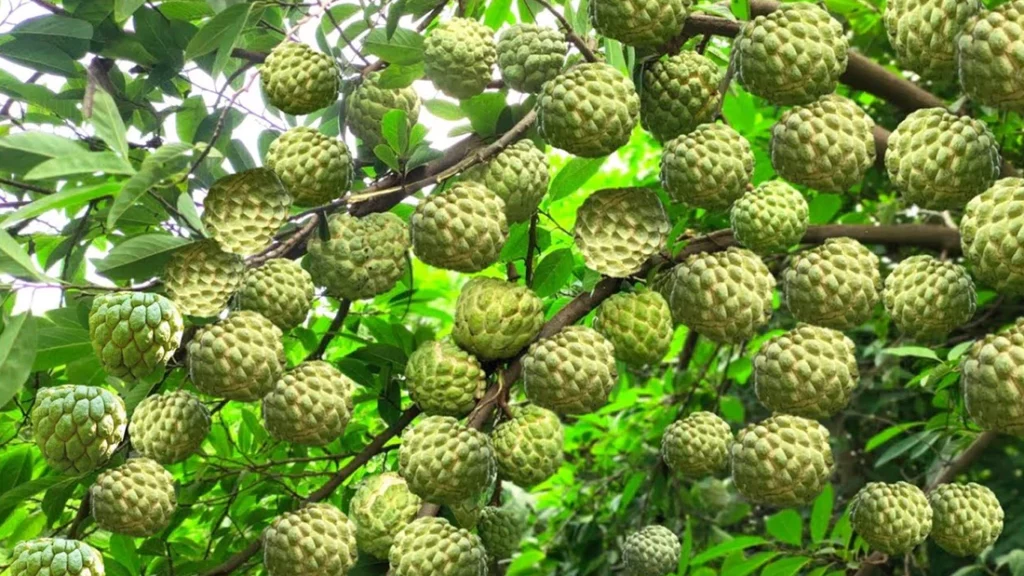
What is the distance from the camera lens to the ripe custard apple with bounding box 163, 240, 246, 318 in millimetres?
1200

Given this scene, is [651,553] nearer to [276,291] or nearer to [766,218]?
[766,218]

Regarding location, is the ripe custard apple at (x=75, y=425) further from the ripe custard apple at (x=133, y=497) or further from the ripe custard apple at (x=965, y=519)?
the ripe custard apple at (x=965, y=519)

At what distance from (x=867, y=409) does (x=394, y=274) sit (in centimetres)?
333

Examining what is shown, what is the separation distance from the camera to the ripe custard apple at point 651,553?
183 cm

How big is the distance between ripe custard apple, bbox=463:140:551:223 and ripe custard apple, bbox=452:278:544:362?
0.37 ft

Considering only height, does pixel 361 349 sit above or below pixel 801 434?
below

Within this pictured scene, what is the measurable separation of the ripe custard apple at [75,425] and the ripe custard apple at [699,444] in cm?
74

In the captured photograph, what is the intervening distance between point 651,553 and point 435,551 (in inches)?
28.4

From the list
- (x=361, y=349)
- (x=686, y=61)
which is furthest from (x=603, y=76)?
(x=361, y=349)

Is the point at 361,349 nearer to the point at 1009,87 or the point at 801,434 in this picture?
the point at 801,434

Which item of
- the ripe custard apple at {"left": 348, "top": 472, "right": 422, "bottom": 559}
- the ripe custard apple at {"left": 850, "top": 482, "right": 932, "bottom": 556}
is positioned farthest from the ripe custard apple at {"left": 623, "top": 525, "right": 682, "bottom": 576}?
the ripe custard apple at {"left": 348, "top": 472, "right": 422, "bottom": 559}

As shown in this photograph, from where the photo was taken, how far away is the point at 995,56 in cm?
99

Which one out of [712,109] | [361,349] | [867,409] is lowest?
[867,409]

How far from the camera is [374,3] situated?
5.28ft
